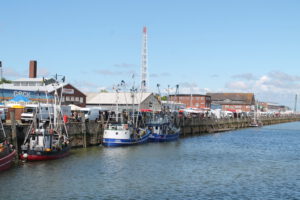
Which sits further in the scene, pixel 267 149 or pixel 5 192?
pixel 267 149

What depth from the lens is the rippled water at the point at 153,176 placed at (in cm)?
3623

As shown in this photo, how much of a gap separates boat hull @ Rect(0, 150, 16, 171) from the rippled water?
761mm

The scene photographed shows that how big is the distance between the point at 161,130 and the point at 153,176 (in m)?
36.3

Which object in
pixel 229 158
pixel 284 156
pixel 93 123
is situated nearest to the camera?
pixel 229 158

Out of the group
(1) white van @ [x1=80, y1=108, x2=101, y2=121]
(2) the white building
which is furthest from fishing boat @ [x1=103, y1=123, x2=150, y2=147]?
(2) the white building

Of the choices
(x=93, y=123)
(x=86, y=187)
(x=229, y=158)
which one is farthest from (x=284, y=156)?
(x=86, y=187)

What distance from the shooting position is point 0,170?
41.7 meters

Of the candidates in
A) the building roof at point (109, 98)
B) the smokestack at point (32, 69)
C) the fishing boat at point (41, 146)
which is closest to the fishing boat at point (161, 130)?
the fishing boat at point (41, 146)

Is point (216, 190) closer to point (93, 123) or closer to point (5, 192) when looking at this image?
point (5, 192)

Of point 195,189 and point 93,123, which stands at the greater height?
point 93,123

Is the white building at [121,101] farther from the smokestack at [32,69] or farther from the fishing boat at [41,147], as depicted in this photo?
the fishing boat at [41,147]

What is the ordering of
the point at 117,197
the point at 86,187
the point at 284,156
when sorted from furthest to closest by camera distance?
the point at 284,156 < the point at 86,187 < the point at 117,197

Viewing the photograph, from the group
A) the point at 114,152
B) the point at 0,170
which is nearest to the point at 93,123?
the point at 114,152

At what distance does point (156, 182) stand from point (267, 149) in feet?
119
